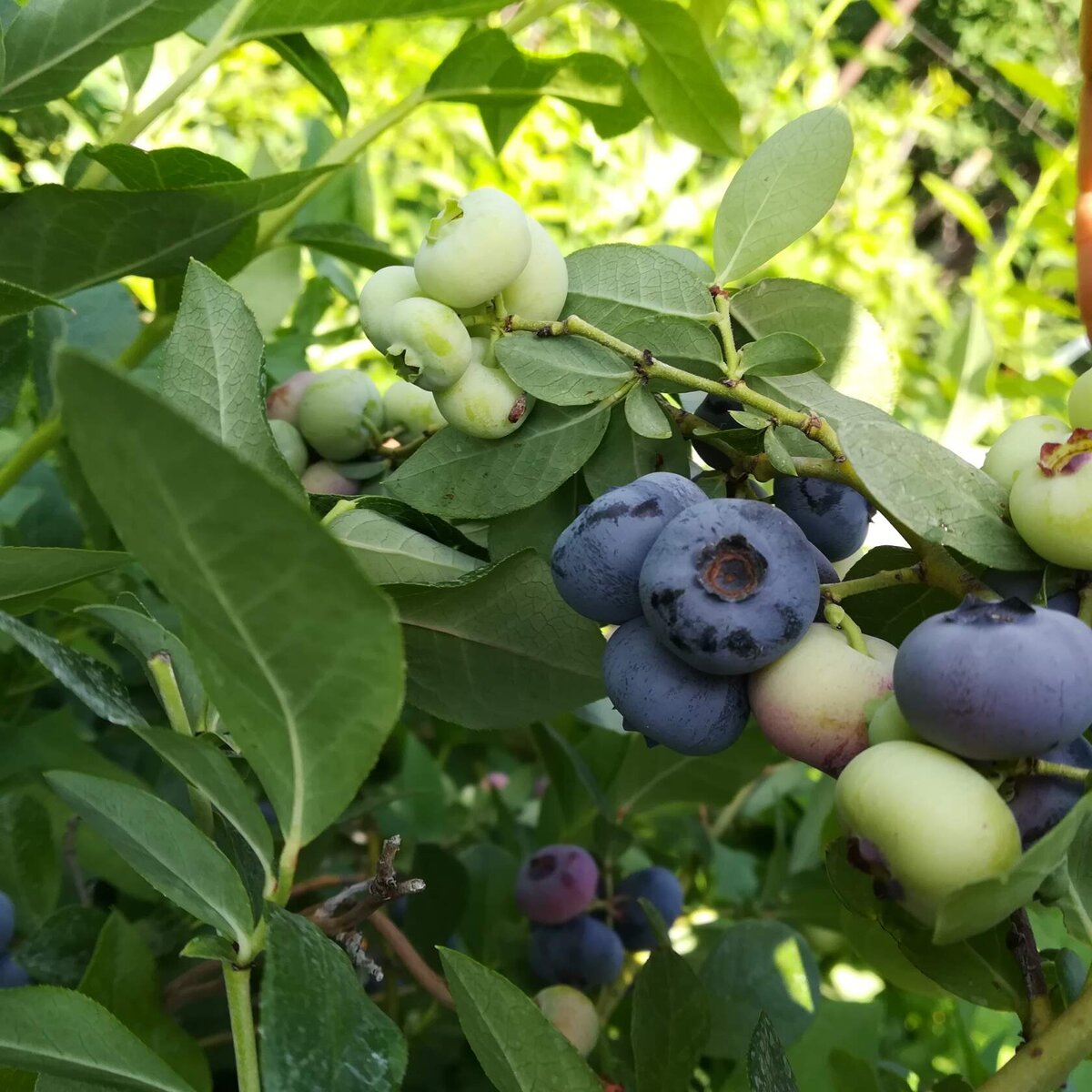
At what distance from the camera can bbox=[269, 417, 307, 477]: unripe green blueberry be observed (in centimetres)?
57

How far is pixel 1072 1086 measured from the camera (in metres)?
0.55

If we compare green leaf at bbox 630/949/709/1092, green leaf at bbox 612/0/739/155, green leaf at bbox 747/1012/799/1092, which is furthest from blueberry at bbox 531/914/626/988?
green leaf at bbox 612/0/739/155

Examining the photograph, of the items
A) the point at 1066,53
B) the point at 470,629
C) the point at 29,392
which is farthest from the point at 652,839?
the point at 1066,53

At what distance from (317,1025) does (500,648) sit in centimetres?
19

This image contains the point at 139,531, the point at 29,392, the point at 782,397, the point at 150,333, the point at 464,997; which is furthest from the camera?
the point at 29,392

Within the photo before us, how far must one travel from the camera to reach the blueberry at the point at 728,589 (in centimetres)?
36

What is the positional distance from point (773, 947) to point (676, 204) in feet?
4.04

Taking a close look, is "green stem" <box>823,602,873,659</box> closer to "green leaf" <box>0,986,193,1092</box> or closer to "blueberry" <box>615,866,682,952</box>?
"green leaf" <box>0,986,193,1092</box>

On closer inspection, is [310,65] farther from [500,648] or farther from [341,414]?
[500,648]

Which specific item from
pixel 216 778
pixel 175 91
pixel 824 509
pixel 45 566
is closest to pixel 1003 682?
pixel 824 509

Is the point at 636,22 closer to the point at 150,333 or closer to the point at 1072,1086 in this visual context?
the point at 150,333

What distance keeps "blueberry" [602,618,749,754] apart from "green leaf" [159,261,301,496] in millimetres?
154

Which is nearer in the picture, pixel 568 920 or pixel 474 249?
pixel 474 249

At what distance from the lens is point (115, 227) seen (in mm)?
562
